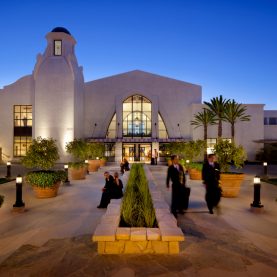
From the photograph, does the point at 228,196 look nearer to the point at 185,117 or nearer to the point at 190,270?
the point at 190,270

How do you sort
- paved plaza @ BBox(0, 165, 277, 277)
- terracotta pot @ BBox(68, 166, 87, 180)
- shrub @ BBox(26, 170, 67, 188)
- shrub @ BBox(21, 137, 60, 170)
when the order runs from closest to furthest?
1. paved plaza @ BBox(0, 165, 277, 277)
2. shrub @ BBox(26, 170, 67, 188)
3. shrub @ BBox(21, 137, 60, 170)
4. terracotta pot @ BBox(68, 166, 87, 180)

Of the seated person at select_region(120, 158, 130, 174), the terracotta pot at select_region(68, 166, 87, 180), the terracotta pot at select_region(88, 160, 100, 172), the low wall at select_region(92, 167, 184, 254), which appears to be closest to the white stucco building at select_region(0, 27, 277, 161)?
the terracotta pot at select_region(88, 160, 100, 172)

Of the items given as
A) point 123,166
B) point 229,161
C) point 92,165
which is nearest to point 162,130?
point 92,165

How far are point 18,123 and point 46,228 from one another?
36.3 meters

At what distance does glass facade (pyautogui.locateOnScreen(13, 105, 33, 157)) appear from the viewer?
39.8 m

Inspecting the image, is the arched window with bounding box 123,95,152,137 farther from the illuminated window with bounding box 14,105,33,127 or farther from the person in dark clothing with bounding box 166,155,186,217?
the person in dark clothing with bounding box 166,155,186,217

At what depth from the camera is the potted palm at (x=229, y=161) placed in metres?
11.3

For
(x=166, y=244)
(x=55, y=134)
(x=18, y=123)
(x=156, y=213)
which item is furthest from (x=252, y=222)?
(x=18, y=123)

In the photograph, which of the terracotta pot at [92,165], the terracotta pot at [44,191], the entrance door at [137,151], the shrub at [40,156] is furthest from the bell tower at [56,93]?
the terracotta pot at [44,191]

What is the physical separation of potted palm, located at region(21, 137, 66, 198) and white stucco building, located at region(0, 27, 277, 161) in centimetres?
2355

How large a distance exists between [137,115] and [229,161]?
30.1 m

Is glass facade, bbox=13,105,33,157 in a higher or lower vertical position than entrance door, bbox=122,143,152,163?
higher

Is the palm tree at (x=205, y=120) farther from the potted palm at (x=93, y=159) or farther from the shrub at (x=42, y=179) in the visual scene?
the shrub at (x=42, y=179)

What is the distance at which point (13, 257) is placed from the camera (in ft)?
17.0
